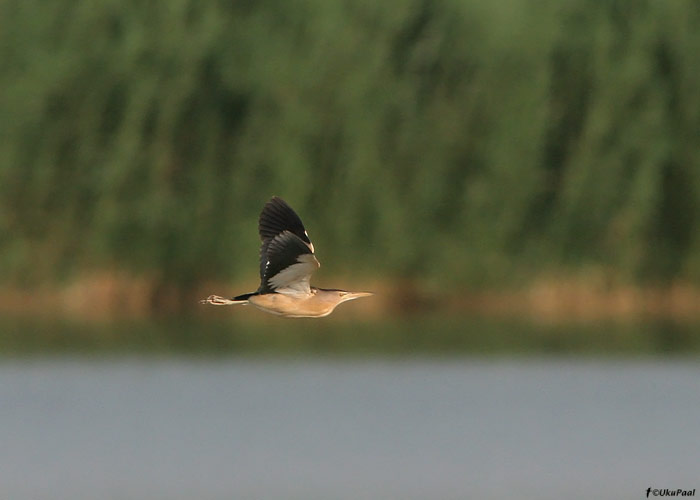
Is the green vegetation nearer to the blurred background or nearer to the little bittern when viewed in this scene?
the blurred background

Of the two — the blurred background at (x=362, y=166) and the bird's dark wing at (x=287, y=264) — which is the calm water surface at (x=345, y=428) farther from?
the bird's dark wing at (x=287, y=264)

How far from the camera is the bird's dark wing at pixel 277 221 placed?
1066 cm

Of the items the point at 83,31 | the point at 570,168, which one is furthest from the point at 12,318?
the point at 570,168

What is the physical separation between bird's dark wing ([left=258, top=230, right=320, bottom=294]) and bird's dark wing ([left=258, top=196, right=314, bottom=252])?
0.22 feet

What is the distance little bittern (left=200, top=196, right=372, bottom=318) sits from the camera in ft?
34.4

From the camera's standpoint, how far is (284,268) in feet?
34.5

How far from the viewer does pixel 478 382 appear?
20719 mm

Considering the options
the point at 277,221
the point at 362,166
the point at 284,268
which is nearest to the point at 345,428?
the point at 277,221

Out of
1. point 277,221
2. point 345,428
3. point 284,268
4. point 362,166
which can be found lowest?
point 345,428

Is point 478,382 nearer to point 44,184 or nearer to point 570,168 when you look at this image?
point 570,168

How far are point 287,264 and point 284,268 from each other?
0.03 meters

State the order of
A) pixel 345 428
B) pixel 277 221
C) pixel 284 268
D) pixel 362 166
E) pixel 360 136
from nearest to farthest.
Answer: pixel 284 268, pixel 277 221, pixel 345 428, pixel 362 166, pixel 360 136

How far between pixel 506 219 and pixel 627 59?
10.7ft

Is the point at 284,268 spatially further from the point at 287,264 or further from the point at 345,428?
the point at 345,428
